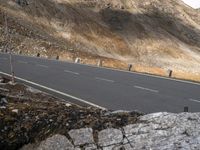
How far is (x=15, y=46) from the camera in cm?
5656

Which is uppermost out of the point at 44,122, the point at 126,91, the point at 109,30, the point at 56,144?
the point at 109,30

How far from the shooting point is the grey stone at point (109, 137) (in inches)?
277

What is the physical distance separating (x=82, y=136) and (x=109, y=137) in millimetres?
429

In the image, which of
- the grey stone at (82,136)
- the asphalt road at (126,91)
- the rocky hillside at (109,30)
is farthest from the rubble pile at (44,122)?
the rocky hillside at (109,30)

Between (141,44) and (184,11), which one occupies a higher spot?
(184,11)

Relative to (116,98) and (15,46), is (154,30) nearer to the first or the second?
(15,46)

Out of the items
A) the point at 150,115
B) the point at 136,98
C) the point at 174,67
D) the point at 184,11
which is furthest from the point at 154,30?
the point at 150,115

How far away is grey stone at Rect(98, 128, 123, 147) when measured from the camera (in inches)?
277

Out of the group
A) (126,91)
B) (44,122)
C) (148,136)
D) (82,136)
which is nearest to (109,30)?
(126,91)

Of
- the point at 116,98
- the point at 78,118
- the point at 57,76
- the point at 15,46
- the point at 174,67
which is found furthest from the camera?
the point at 174,67

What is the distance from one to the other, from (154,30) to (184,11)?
28.4 metres

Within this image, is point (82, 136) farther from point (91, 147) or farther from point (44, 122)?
point (44, 122)

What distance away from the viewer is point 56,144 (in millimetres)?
7074

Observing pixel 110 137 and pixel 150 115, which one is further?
pixel 150 115
